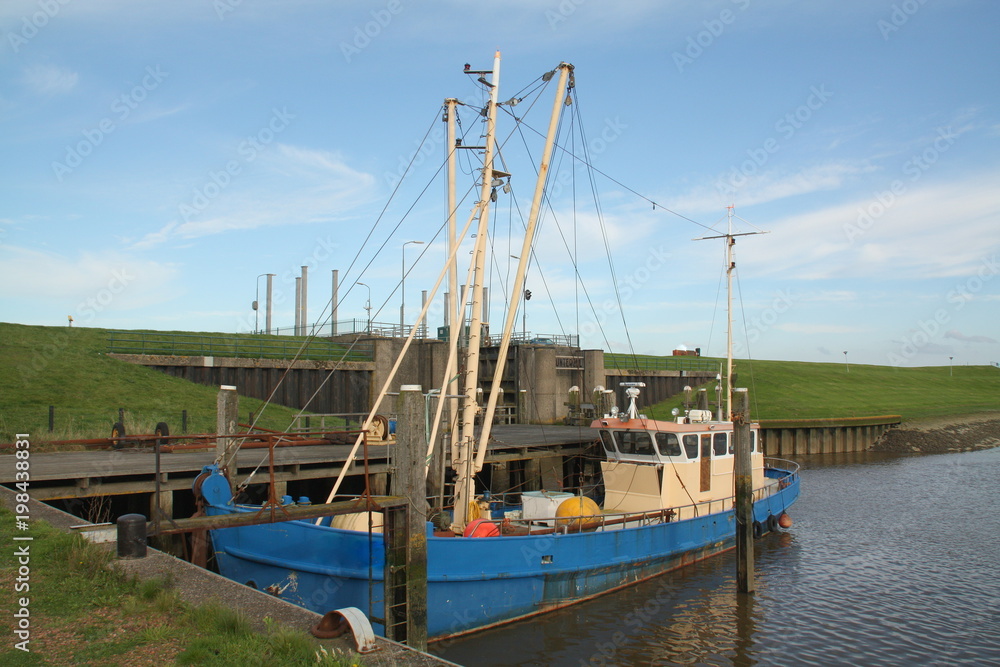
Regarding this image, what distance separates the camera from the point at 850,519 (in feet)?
82.0

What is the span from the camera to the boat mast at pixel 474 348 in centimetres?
1517

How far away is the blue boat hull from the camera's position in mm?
12445

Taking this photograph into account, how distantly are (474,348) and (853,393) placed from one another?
205 ft

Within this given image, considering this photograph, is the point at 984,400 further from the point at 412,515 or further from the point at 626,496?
the point at 412,515

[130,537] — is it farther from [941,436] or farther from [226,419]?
[941,436]

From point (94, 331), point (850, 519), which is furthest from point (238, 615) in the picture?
point (94, 331)

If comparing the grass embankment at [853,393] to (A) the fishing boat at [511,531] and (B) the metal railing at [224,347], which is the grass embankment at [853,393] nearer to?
(B) the metal railing at [224,347]

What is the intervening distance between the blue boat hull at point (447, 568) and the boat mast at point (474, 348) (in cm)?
164

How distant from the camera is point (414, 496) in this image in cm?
1135

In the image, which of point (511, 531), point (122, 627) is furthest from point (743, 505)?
point (122, 627)

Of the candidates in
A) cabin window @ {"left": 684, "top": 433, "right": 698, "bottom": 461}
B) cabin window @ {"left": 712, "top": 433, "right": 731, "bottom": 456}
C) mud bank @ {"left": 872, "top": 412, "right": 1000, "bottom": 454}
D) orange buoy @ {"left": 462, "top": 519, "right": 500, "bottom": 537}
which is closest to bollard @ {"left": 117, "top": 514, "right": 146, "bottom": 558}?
orange buoy @ {"left": 462, "top": 519, "right": 500, "bottom": 537}

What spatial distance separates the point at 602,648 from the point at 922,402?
61984mm

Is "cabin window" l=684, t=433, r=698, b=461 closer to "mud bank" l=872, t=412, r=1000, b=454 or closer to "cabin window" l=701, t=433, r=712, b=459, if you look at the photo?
"cabin window" l=701, t=433, r=712, b=459

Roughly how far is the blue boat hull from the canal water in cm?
A: 49
